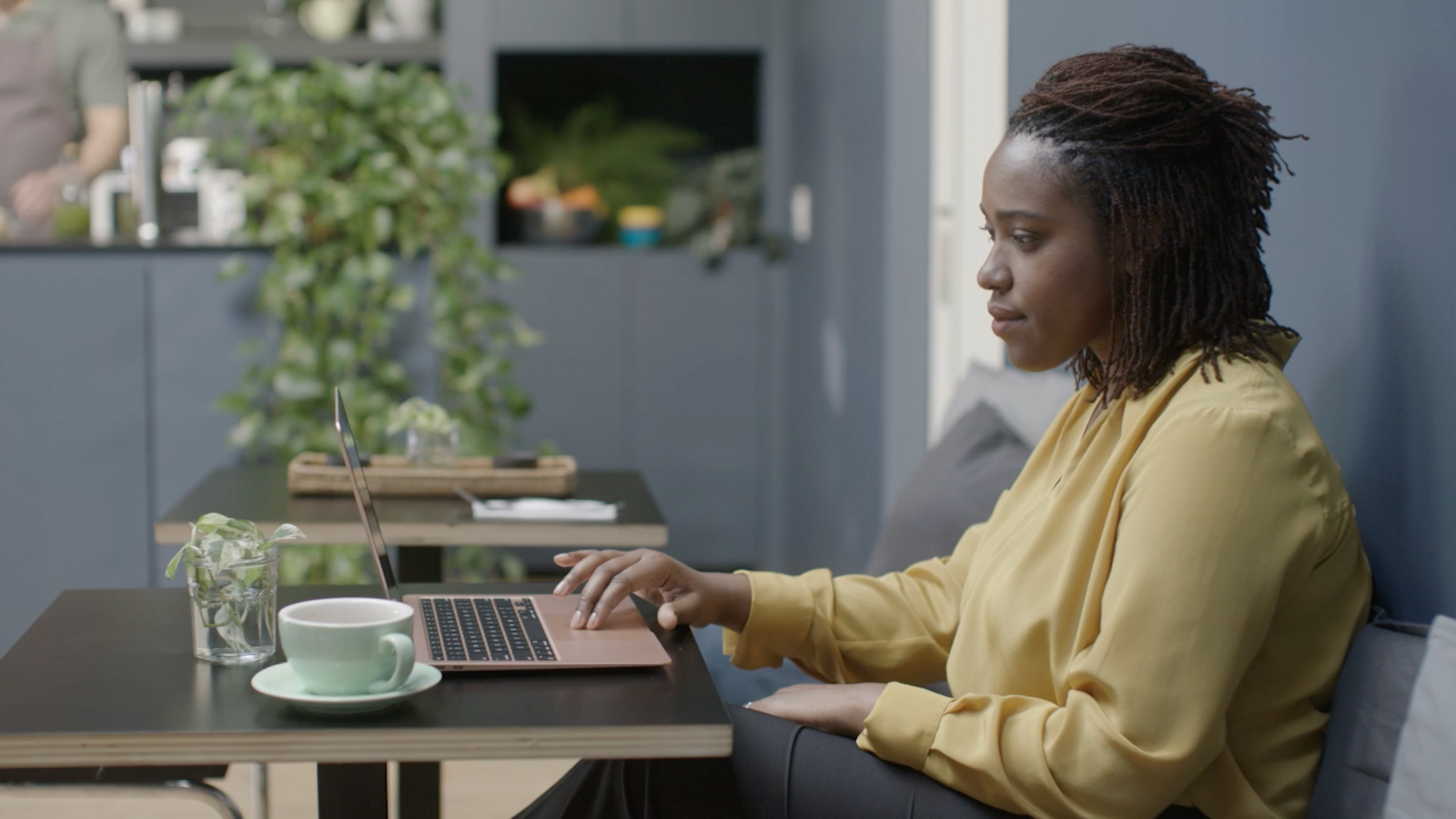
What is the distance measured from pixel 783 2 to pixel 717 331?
43.6 inches

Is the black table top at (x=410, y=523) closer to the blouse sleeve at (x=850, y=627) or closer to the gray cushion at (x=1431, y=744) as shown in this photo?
the blouse sleeve at (x=850, y=627)

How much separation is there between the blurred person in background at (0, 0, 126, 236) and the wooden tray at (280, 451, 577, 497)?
6.90 feet

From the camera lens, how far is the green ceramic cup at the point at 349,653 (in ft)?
3.41

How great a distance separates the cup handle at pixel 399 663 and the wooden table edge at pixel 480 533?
92cm

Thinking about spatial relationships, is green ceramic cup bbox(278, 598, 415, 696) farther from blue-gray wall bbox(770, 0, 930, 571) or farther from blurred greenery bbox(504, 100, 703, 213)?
blurred greenery bbox(504, 100, 703, 213)

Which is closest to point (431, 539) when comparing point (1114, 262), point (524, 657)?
point (524, 657)

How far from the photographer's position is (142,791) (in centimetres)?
127

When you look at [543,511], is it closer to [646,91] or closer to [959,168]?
[959,168]

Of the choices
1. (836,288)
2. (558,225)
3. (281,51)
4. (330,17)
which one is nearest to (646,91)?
(558,225)

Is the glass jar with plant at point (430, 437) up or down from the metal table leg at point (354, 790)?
up

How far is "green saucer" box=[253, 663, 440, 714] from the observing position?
1.04 metres

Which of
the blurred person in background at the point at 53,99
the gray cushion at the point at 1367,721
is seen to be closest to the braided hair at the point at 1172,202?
the gray cushion at the point at 1367,721

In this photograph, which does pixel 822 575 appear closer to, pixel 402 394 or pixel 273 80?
pixel 402 394

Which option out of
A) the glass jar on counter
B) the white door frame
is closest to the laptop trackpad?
the white door frame
